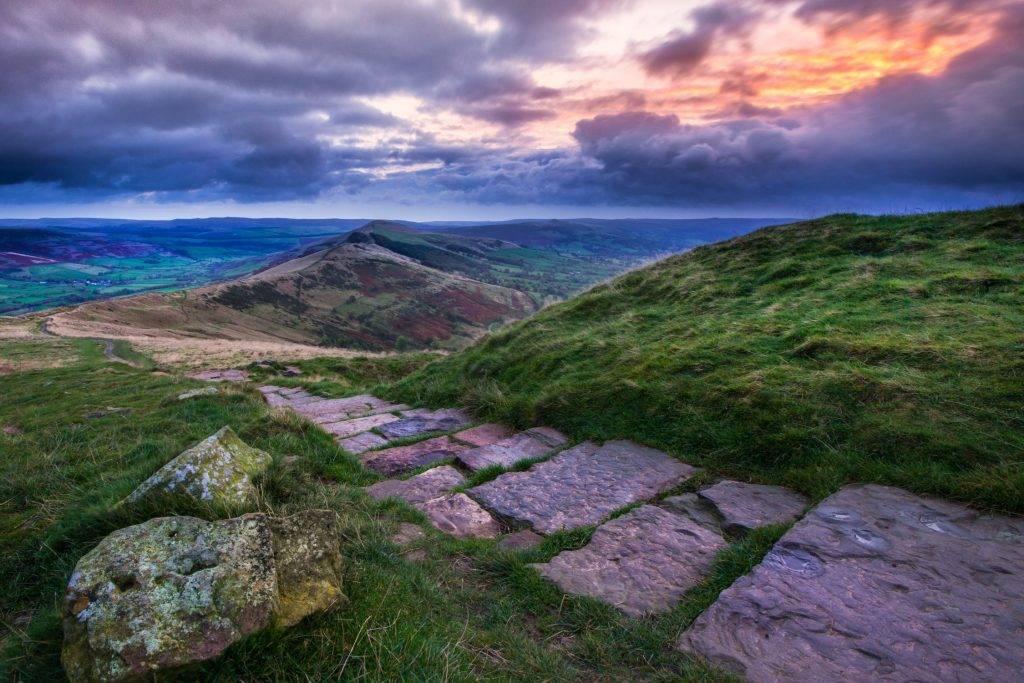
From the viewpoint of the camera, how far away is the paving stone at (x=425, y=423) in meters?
9.74

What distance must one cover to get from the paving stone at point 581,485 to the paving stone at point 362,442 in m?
3.00

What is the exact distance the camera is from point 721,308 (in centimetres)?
1161

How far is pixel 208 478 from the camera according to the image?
4.79 meters

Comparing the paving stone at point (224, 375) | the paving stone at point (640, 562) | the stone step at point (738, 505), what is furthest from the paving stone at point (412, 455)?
the paving stone at point (224, 375)

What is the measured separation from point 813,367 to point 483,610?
6.13 metres

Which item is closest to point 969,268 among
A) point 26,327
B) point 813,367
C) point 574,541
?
point 813,367

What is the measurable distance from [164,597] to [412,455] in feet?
16.4

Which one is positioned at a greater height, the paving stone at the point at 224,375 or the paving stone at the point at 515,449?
the paving stone at the point at 515,449

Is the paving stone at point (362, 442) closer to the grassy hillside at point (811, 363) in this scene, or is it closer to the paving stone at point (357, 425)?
the paving stone at point (357, 425)

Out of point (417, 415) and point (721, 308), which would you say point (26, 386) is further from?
point (721, 308)

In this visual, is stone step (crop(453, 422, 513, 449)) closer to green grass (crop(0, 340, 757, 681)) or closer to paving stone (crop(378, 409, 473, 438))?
→ paving stone (crop(378, 409, 473, 438))

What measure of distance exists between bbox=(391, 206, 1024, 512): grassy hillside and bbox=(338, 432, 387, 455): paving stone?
240cm

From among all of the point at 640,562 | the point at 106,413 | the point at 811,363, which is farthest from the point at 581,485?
the point at 106,413

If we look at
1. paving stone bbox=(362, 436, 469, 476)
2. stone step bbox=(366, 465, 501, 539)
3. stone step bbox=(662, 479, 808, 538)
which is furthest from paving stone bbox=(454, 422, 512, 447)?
stone step bbox=(662, 479, 808, 538)
